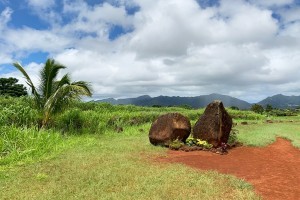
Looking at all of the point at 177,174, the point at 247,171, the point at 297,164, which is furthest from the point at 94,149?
the point at 297,164

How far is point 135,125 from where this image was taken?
28.3 meters

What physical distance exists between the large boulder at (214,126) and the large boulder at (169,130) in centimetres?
73

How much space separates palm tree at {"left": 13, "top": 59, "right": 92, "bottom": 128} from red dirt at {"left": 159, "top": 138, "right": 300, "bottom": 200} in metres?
8.00

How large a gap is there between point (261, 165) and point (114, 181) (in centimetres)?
632

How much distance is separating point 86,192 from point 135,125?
18849 millimetres

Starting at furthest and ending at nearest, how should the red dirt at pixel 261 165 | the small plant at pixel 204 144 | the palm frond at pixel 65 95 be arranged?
the palm frond at pixel 65 95 < the small plant at pixel 204 144 < the red dirt at pixel 261 165

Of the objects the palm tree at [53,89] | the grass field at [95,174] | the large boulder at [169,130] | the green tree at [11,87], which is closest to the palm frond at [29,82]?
the palm tree at [53,89]

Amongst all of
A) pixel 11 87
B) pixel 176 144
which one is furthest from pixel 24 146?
pixel 11 87

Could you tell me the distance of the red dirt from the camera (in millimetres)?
10334

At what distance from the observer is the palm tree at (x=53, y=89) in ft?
68.9

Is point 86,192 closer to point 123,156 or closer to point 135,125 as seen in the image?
point 123,156

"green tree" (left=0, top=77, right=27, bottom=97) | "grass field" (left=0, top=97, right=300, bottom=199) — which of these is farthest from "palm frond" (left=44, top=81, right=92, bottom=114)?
"green tree" (left=0, top=77, right=27, bottom=97)

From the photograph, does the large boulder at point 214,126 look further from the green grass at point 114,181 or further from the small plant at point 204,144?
the green grass at point 114,181

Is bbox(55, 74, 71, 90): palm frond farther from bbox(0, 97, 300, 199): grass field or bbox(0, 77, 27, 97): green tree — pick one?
bbox(0, 77, 27, 97): green tree
